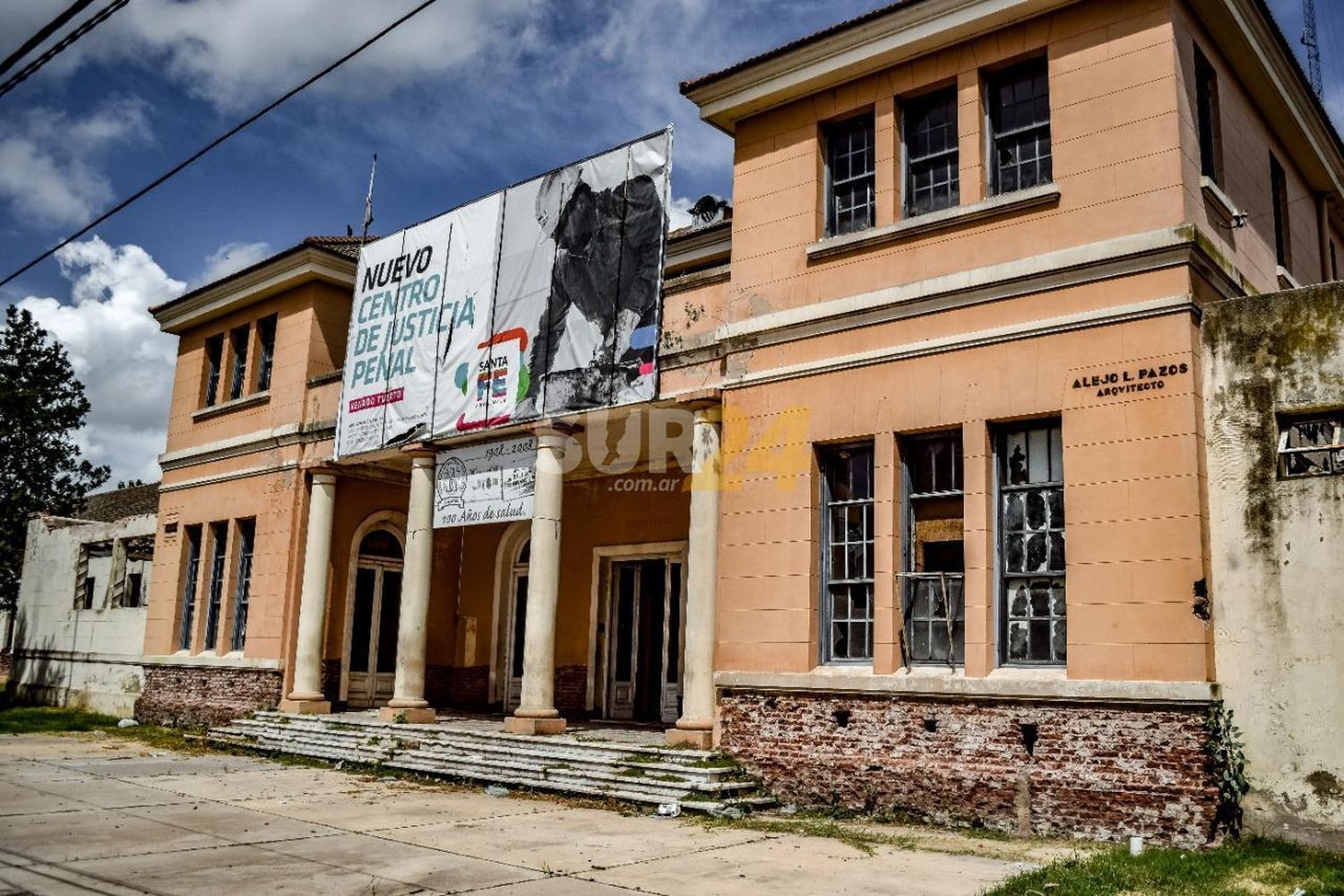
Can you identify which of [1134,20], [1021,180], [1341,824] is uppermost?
[1134,20]

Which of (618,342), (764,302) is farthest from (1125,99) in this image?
(618,342)

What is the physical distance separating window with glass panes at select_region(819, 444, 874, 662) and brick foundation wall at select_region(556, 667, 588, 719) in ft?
21.7

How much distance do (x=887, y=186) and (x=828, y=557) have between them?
12.7 ft

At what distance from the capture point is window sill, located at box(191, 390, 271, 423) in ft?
62.6

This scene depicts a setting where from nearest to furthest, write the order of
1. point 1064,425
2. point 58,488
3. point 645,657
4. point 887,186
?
point 1064,425 → point 887,186 → point 645,657 → point 58,488

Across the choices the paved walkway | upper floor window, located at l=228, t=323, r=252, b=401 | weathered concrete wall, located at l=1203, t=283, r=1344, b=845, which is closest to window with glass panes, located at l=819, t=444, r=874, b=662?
the paved walkway

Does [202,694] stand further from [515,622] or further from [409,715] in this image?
[409,715]

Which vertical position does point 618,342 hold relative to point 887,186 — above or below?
below

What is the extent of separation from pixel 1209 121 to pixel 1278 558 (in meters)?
4.65

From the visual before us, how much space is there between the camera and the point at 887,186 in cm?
1155

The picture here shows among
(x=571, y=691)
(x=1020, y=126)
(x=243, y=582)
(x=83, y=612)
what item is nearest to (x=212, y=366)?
(x=243, y=582)

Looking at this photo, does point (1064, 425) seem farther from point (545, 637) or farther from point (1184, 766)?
point (545, 637)

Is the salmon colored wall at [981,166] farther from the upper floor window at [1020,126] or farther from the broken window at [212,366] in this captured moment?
the broken window at [212,366]

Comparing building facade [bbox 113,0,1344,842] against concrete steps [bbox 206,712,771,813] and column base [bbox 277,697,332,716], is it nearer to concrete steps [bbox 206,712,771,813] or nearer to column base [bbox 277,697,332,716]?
concrete steps [bbox 206,712,771,813]
